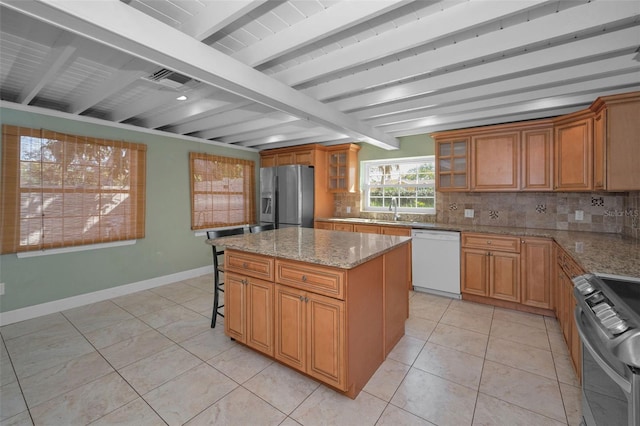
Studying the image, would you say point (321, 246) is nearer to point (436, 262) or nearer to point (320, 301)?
point (320, 301)

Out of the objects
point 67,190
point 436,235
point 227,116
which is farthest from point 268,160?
point 436,235

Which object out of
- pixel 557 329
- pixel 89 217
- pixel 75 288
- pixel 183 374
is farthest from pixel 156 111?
pixel 557 329

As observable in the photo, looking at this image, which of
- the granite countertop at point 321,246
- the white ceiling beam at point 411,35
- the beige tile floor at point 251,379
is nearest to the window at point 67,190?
the beige tile floor at point 251,379

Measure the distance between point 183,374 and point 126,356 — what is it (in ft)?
2.17

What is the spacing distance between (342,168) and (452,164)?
1.96 metres

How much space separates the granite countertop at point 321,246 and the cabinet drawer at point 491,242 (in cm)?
147

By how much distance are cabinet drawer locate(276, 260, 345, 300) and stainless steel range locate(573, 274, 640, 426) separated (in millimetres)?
1212

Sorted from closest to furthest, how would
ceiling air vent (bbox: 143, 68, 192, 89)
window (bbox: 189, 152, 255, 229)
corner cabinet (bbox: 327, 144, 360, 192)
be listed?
1. ceiling air vent (bbox: 143, 68, 192, 89)
2. window (bbox: 189, 152, 255, 229)
3. corner cabinet (bbox: 327, 144, 360, 192)

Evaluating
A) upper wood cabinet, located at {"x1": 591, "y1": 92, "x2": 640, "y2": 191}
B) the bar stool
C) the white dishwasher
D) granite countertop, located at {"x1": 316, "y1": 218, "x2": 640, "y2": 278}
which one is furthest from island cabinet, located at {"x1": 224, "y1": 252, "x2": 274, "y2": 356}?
upper wood cabinet, located at {"x1": 591, "y1": 92, "x2": 640, "y2": 191}

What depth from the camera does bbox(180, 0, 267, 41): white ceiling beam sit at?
1542mm

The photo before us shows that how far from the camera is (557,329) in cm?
283

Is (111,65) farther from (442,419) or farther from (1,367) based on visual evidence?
(442,419)

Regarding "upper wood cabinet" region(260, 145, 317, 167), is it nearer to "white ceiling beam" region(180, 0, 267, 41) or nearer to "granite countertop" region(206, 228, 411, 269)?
"granite countertop" region(206, 228, 411, 269)

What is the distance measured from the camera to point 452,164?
4.04 m
